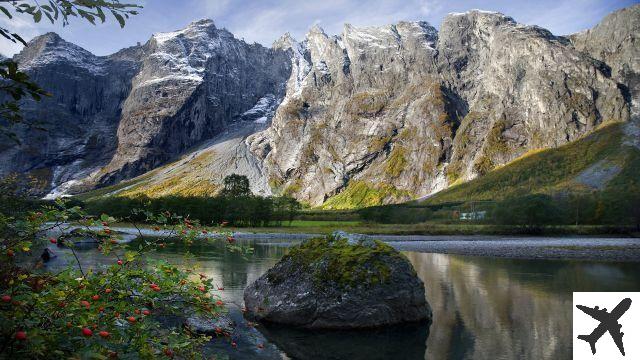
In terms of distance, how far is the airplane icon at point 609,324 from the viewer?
14.7 meters

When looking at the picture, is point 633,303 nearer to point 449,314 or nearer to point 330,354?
point 449,314

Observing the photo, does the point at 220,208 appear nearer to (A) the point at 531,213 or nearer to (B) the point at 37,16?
(A) the point at 531,213

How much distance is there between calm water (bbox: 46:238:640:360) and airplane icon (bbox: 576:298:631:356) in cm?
134

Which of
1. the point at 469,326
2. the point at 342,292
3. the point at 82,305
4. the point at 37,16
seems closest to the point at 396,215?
the point at 469,326

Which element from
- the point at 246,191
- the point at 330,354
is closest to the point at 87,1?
the point at 330,354

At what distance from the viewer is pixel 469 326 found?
20516 mm

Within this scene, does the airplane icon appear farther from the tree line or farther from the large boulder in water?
the tree line

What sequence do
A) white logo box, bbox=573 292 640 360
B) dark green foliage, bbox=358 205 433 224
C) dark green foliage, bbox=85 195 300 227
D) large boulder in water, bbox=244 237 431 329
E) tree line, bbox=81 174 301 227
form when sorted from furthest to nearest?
1. dark green foliage, bbox=358 205 433 224
2. dark green foliage, bbox=85 195 300 227
3. tree line, bbox=81 174 301 227
4. large boulder in water, bbox=244 237 431 329
5. white logo box, bbox=573 292 640 360

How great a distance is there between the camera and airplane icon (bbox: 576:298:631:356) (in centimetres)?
1472

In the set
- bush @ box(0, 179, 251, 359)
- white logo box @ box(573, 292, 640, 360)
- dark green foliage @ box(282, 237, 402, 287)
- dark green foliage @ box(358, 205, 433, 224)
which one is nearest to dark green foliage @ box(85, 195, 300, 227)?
dark green foliage @ box(358, 205, 433, 224)

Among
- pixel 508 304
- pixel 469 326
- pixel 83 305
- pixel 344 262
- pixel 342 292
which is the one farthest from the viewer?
pixel 508 304

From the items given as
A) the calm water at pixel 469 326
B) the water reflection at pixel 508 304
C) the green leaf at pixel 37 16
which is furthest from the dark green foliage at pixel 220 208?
the green leaf at pixel 37 16

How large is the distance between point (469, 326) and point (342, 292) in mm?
6153

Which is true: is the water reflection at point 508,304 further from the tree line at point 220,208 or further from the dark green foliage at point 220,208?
the dark green foliage at point 220,208
